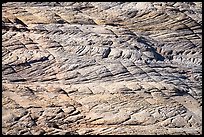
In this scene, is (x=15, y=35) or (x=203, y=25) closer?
(x=15, y=35)

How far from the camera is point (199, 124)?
18.0 meters

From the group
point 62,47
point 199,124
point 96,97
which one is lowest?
point 199,124

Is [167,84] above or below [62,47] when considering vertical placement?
below

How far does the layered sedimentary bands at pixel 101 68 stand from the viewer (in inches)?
676

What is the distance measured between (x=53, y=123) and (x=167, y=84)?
17.2 feet

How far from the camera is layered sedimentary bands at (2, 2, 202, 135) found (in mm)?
17172

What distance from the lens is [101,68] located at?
1908cm

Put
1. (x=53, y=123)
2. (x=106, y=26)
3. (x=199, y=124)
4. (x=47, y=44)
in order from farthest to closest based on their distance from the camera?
(x=106, y=26) < (x=47, y=44) < (x=199, y=124) < (x=53, y=123)

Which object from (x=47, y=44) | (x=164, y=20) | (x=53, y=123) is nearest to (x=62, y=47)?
(x=47, y=44)

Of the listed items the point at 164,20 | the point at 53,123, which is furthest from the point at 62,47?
the point at 164,20

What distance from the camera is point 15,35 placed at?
1972 centimetres

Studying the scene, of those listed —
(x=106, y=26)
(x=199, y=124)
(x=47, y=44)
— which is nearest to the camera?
(x=199, y=124)

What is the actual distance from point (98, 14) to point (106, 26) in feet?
2.82

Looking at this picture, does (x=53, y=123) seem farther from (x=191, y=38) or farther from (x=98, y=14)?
(x=191, y=38)
